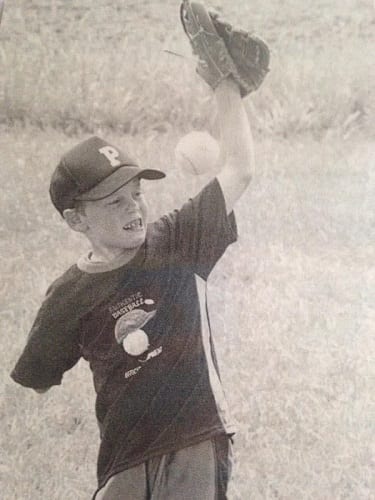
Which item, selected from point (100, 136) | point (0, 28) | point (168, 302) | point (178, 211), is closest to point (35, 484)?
point (168, 302)

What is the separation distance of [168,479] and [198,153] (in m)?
0.66

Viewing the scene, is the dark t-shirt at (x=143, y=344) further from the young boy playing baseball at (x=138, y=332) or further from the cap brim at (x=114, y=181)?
the cap brim at (x=114, y=181)

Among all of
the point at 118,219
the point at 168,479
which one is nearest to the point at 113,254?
the point at 118,219

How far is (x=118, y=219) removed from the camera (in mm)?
1349

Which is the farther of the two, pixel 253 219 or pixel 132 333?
pixel 253 219

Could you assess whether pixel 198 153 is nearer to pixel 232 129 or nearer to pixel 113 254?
pixel 232 129

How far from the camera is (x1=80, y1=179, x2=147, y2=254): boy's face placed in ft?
4.42

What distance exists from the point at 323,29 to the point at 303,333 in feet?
2.23

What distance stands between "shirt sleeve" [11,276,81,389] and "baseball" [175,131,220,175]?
37 cm

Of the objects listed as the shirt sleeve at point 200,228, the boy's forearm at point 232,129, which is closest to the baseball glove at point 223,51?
the boy's forearm at point 232,129

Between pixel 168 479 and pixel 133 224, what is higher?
pixel 133 224

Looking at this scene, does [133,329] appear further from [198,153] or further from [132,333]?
[198,153]

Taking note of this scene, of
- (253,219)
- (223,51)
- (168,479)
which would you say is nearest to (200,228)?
(253,219)

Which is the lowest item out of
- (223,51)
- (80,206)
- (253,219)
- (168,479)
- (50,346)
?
(168,479)
